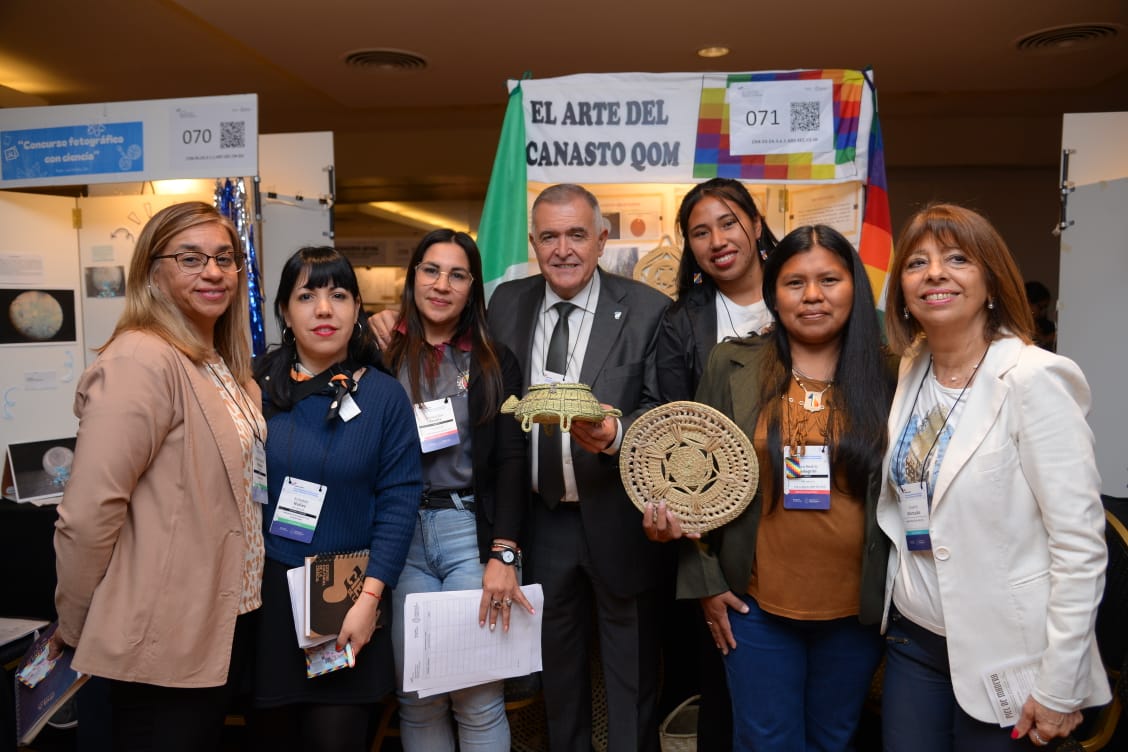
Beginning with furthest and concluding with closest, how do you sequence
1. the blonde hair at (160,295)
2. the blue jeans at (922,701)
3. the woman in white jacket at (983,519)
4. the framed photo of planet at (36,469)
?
the framed photo of planet at (36,469) → the blonde hair at (160,295) → the blue jeans at (922,701) → the woman in white jacket at (983,519)

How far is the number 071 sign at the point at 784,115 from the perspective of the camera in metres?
3.38

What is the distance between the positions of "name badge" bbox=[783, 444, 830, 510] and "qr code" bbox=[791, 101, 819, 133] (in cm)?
213

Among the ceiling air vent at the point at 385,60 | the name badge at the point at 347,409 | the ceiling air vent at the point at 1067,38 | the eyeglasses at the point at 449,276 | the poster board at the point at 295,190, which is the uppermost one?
the ceiling air vent at the point at 1067,38

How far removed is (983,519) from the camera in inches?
59.4

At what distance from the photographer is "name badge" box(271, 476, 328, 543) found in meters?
1.84

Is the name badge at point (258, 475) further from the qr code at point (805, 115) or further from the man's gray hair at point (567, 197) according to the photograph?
the qr code at point (805, 115)

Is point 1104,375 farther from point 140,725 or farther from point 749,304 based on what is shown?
point 140,725

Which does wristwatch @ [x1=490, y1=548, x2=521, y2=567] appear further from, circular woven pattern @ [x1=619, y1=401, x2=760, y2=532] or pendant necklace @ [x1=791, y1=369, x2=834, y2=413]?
pendant necklace @ [x1=791, y1=369, x2=834, y2=413]

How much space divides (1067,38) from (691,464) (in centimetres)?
475

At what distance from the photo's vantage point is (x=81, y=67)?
18.0 feet

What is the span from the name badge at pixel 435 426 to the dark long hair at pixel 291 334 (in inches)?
7.7

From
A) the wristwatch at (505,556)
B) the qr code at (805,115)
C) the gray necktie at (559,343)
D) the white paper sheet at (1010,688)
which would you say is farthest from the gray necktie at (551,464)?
the qr code at (805,115)

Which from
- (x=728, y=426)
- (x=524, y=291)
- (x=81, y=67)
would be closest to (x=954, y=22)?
(x=524, y=291)

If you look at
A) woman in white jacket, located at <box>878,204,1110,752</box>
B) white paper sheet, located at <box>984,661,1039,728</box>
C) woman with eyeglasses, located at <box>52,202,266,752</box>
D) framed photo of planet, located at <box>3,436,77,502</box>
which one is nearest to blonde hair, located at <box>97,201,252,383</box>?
woman with eyeglasses, located at <box>52,202,266,752</box>
